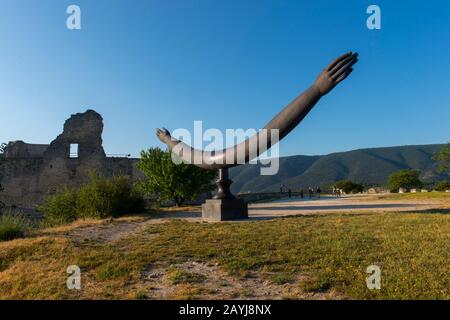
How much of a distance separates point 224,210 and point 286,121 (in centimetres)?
327

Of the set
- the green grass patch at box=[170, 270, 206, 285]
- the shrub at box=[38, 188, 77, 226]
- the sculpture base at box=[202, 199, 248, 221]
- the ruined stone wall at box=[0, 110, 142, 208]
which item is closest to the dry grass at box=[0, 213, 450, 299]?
the green grass patch at box=[170, 270, 206, 285]

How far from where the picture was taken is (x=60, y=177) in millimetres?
26703

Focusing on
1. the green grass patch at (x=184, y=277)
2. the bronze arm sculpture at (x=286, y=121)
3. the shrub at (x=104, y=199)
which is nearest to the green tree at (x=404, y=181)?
the bronze arm sculpture at (x=286, y=121)

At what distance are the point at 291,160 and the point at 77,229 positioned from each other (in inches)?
6847

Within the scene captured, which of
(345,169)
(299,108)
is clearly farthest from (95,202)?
(345,169)

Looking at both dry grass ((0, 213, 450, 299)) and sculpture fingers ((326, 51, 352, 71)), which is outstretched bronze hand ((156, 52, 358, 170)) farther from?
dry grass ((0, 213, 450, 299))

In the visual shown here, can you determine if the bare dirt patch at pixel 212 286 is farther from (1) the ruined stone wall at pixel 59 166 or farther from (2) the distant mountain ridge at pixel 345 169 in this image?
(2) the distant mountain ridge at pixel 345 169

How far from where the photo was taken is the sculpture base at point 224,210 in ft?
33.4

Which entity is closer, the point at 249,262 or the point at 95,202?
→ the point at 249,262

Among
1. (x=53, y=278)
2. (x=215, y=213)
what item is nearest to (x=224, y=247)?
(x=53, y=278)

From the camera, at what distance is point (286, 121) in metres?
9.07

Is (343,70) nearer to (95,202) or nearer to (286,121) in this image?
(286,121)

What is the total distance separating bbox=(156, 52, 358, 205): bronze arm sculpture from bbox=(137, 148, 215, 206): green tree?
19.7 feet
